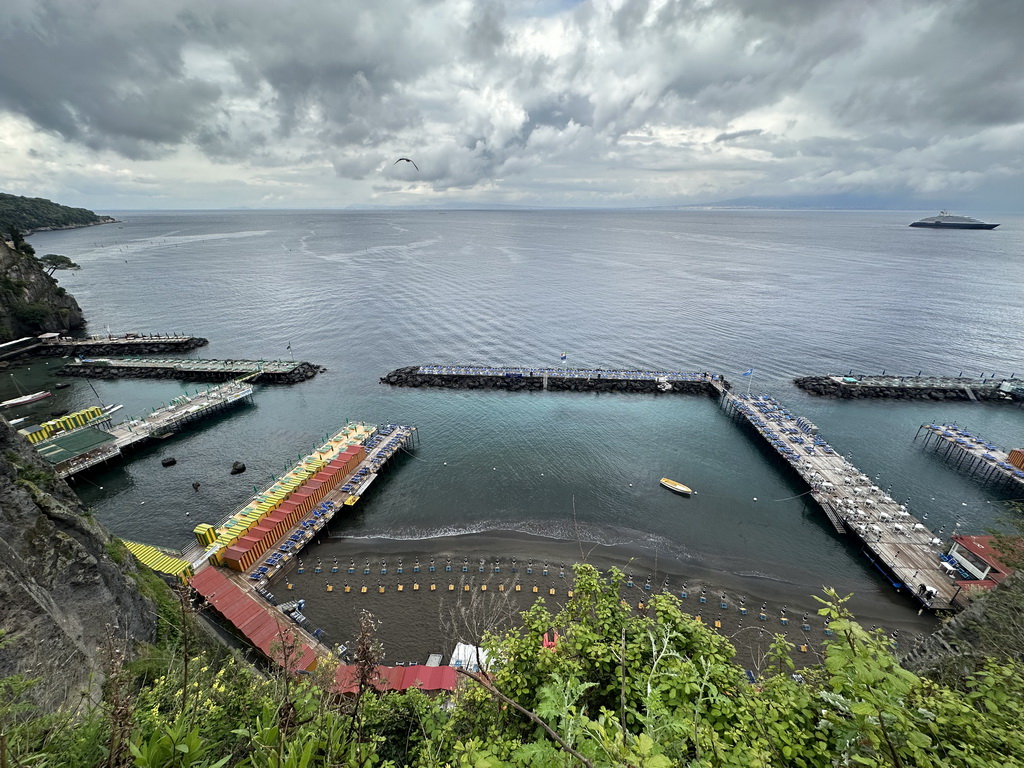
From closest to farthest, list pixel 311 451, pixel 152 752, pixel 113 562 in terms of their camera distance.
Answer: pixel 152 752, pixel 113 562, pixel 311 451

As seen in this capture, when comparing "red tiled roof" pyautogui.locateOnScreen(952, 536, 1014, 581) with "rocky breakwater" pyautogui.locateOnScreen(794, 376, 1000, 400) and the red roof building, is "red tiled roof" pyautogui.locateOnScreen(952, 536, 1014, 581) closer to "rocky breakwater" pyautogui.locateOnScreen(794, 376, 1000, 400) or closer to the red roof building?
the red roof building

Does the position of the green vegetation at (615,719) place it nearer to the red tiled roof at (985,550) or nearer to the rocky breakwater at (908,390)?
the red tiled roof at (985,550)

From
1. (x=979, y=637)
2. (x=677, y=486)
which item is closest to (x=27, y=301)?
(x=677, y=486)

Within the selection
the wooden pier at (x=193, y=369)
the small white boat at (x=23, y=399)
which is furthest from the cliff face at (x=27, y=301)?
the small white boat at (x=23, y=399)

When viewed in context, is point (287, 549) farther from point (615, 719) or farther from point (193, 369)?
point (193, 369)

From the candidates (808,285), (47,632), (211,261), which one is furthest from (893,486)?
(211,261)

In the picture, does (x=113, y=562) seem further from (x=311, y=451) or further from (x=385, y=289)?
(x=385, y=289)
